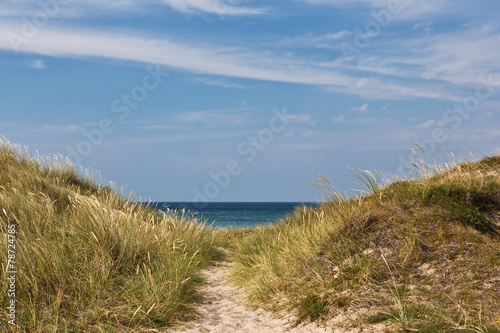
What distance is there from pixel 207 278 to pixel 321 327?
360 centimetres

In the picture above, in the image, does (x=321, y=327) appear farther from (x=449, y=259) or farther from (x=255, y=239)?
(x=255, y=239)

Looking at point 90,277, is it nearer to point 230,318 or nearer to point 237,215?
point 230,318

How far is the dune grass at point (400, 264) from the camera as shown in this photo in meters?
4.86

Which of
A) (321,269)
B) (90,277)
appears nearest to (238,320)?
(321,269)

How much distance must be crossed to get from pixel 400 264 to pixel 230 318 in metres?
2.71

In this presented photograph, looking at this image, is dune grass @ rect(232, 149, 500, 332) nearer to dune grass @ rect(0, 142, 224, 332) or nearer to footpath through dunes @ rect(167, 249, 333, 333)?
footpath through dunes @ rect(167, 249, 333, 333)

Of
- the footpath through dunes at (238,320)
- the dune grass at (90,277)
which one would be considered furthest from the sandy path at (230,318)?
the dune grass at (90,277)

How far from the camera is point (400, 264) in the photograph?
233 inches

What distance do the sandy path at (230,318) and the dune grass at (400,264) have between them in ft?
0.73

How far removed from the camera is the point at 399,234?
6445mm

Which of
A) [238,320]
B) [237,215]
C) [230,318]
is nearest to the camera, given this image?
[238,320]

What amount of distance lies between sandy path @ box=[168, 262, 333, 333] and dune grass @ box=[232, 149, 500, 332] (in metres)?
0.22

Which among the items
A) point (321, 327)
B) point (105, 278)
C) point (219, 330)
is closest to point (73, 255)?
point (105, 278)

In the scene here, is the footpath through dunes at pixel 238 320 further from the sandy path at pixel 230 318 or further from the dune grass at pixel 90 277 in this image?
the dune grass at pixel 90 277
